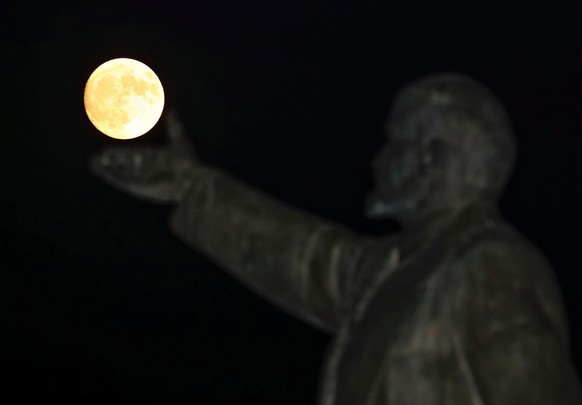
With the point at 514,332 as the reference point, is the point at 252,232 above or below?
above

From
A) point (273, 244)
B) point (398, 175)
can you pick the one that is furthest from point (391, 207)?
point (273, 244)

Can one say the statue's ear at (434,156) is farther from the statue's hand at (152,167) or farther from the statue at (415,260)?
the statue's hand at (152,167)

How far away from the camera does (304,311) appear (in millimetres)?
8570

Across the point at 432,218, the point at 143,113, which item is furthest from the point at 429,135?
the point at 143,113

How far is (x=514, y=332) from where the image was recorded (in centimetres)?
760

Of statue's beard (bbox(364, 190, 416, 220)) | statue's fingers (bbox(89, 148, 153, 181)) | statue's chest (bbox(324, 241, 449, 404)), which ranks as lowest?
statue's chest (bbox(324, 241, 449, 404))

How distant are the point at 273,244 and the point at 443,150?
2.98 feet

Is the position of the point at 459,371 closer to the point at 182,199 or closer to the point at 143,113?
the point at 182,199

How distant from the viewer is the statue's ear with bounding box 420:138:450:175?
26.6ft

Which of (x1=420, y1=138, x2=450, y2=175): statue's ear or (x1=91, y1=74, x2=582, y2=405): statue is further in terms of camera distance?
(x1=420, y1=138, x2=450, y2=175): statue's ear

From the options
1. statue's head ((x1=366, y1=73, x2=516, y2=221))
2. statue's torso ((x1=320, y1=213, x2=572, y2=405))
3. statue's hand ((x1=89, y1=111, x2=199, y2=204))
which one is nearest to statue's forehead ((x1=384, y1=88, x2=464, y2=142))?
statue's head ((x1=366, y1=73, x2=516, y2=221))

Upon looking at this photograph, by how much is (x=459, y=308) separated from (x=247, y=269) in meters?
1.26

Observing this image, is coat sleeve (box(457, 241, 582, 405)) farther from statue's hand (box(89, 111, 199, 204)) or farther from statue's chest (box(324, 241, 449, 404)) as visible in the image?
statue's hand (box(89, 111, 199, 204))

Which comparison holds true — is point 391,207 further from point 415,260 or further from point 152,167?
point 152,167
